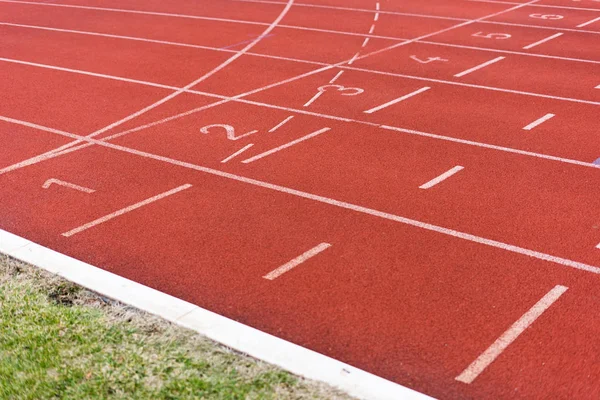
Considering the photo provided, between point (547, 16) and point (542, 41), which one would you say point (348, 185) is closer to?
point (542, 41)

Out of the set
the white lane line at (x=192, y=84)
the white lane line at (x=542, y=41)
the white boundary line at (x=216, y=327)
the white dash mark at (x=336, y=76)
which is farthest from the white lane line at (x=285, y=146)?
the white lane line at (x=542, y=41)

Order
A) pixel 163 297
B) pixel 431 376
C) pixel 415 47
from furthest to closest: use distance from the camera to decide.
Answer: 1. pixel 415 47
2. pixel 163 297
3. pixel 431 376

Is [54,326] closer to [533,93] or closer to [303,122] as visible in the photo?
[303,122]

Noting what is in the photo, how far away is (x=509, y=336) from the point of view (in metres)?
5.12

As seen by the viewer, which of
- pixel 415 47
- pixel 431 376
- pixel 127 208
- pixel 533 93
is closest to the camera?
pixel 431 376

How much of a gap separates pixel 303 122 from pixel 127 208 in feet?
9.54

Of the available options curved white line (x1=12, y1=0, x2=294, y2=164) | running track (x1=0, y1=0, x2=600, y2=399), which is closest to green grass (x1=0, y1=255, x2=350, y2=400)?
running track (x1=0, y1=0, x2=600, y2=399)

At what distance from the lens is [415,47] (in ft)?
43.8

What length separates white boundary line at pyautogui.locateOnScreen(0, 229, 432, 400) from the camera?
4.42 meters

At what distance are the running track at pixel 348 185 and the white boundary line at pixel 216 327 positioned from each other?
28cm

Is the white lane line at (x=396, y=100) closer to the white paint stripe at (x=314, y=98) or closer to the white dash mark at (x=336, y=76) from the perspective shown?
the white paint stripe at (x=314, y=98)

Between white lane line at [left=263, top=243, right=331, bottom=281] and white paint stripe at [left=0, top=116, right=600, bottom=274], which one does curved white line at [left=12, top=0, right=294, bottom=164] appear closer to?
white paint stripe at [left=0, top=116, right=600, bottom=274]

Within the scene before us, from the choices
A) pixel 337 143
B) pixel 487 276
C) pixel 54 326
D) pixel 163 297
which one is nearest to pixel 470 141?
pixel 337 143

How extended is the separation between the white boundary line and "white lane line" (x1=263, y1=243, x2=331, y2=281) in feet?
2.70
